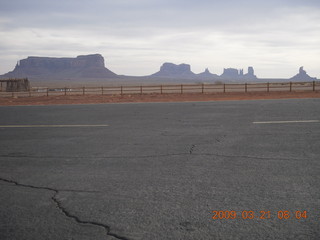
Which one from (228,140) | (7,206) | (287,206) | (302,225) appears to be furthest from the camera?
(228,140)

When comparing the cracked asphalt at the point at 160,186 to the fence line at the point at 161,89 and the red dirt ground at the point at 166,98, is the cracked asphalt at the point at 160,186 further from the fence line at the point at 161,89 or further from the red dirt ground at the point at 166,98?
the red dirt ground at the point at 166,98

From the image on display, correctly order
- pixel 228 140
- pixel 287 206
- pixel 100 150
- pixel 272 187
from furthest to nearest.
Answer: pixel 228 140
pixel 100 150
pixel 272 187
pixel 287 206

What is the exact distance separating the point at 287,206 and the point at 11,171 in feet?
13.1

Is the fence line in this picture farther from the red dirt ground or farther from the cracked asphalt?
the cracked asphalt

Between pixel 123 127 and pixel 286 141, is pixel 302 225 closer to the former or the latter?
pixel 286 141

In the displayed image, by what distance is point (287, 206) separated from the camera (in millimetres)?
3002

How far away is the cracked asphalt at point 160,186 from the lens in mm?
2654

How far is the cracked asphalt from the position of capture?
8.71ft

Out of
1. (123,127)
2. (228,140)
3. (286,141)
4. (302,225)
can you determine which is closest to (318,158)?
(286,141)
